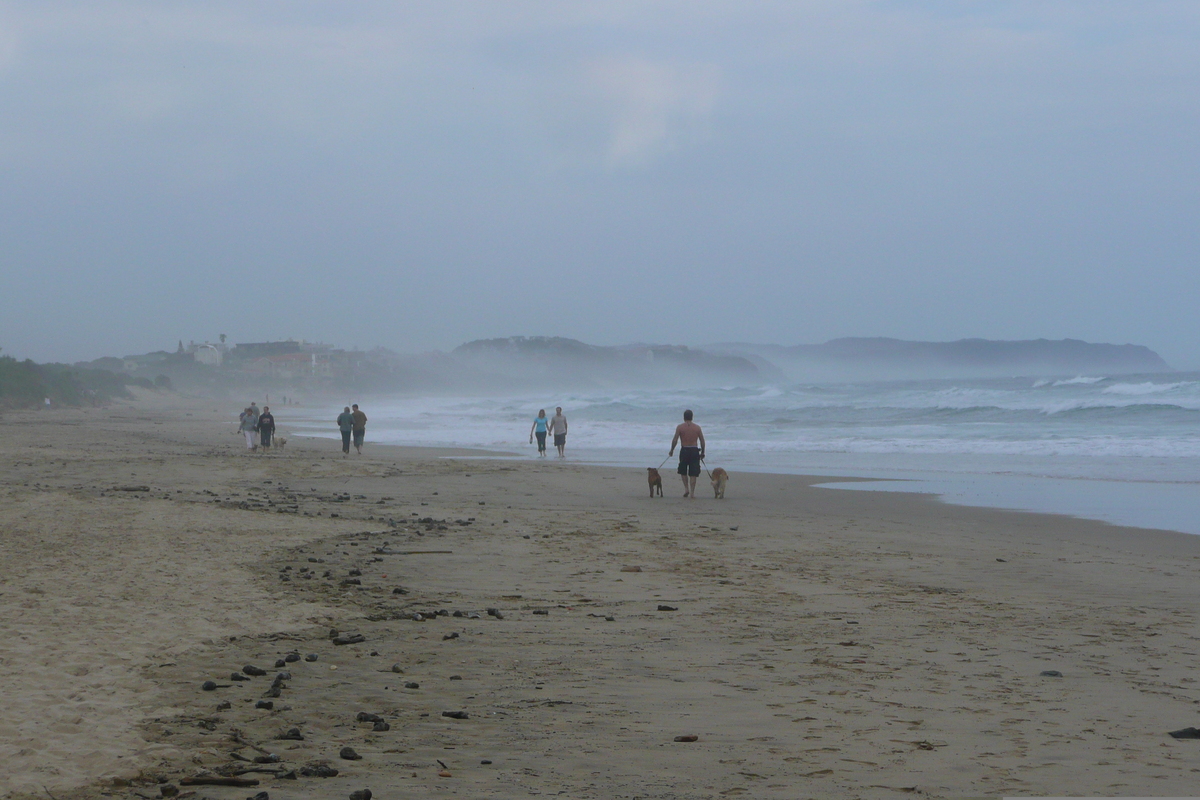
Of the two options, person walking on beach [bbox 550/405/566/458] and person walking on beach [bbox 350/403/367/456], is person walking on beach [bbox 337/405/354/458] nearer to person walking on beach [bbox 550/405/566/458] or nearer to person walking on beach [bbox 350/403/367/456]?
person walking on beach [bbox 350/403/367/456]

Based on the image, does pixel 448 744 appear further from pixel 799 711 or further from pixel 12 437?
pixel 12 437

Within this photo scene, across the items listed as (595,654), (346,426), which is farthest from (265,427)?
(595,654)

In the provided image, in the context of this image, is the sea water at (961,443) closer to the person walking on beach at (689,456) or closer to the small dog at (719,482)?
the small dog at (719,482)

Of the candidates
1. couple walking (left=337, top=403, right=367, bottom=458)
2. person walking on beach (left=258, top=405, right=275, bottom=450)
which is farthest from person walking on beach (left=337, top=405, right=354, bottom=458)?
person walking on beach (left=258, top=405, right=275, bottom=450)

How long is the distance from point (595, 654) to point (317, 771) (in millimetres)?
2380

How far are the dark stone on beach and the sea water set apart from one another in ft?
39.8

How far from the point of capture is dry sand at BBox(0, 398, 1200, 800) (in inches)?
163

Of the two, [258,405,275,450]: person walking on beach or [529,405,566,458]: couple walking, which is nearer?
[529,405,566,458]: couple walking

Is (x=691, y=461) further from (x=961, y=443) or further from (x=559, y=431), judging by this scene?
(x=961, y=443)

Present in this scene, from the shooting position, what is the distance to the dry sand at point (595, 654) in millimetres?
4145

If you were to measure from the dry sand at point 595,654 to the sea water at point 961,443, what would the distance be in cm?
457

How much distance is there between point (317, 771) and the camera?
13.3 feet

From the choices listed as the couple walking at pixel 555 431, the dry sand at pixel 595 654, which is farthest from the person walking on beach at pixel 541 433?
the dry sand at pixel 595 654

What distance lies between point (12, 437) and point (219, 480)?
17078mm
